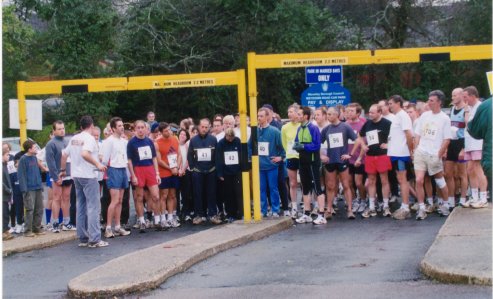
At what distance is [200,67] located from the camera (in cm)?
3475

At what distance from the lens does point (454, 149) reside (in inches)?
556

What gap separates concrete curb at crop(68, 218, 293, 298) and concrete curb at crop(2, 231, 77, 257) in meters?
2.79

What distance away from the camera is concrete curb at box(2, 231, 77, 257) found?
12844 mm

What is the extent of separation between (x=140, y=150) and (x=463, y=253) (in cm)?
705

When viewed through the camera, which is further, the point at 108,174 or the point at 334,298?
the point at 108,174

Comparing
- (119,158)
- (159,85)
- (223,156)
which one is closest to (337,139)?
(223,156)

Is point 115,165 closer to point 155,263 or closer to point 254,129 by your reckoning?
point 254,129

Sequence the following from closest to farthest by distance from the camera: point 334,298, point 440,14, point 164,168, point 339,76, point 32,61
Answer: point 334,298
point 164,168
point 339,76
point 440,14
point 32,61

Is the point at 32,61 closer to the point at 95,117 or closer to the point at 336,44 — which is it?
the point at 95,117

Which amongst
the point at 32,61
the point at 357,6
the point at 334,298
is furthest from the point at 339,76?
the point at 32,61

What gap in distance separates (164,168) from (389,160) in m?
4.08

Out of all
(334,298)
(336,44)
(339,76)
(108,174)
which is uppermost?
(336,44)

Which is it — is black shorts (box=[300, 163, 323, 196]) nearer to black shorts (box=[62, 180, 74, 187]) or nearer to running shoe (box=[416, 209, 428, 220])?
running shoe (box=[416, 209, 428, 220])

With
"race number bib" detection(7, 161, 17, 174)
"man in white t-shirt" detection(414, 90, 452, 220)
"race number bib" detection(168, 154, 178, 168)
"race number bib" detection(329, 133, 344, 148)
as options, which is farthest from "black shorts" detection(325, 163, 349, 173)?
"race number bib" detection(7, 161, 17, 174)
